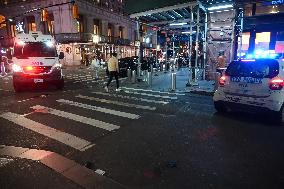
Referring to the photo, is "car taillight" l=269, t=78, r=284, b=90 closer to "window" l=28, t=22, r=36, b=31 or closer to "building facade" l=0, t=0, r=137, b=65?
"building facade" l=0, t=0, r=137, b=65

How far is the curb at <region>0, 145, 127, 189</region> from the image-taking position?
4.11 meters

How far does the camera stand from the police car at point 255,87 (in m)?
7.25

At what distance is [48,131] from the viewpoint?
7.02 m

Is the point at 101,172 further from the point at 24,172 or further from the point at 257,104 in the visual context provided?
the point at 257,104

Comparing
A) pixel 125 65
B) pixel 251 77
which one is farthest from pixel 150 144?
pixel 125 65

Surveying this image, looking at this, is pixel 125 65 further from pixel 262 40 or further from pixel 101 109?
pixel 101 109

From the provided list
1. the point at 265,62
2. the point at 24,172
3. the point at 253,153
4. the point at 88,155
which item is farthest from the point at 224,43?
the point at 24,172

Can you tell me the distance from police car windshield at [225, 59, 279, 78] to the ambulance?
926 centimetres

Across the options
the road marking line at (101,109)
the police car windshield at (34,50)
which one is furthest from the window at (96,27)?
the road marking line at (101,109)

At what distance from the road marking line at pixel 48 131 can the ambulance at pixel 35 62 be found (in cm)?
461

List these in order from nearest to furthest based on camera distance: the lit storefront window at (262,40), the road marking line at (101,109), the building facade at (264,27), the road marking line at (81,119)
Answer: the road marking line at (81,119), the road marking line at (101,109), the building facade at (264,27), the lit storefront window at (262,40)

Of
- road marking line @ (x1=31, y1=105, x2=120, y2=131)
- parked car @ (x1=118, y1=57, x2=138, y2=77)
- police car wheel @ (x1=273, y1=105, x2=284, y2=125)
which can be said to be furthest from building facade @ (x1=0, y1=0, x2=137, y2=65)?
police car wheel @ (x1=273, y1=105, x2=284, y2=125)

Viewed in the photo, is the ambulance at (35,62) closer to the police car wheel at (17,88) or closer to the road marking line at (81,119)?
the police car wheel at (17,88)

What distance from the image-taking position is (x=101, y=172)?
462 centimetres
